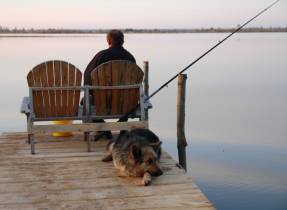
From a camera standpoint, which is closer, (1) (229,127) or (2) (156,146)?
(2) (156,146)

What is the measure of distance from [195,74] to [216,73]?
1087 mm

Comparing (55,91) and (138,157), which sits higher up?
(55,91)

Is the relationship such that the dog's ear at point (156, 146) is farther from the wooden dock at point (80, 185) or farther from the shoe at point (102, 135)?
the shoe at point (102, 135)

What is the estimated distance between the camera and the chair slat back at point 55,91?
6.18 metres

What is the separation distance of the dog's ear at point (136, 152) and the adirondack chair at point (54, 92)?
A: 4.96ft

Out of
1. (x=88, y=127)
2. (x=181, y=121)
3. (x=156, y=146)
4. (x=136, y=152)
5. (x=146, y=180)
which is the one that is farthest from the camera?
(x=181, y=121)

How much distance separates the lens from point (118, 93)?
20.6ft

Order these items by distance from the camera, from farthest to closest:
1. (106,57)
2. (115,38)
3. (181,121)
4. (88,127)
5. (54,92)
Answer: (181,121) < (115,38) < (106,57) < (54,92) < (88,127)

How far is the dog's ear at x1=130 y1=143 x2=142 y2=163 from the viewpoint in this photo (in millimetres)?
4867

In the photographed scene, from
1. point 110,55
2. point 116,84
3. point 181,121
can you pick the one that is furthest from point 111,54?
point 181,121

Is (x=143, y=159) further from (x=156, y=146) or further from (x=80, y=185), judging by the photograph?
(x=80, y=185)

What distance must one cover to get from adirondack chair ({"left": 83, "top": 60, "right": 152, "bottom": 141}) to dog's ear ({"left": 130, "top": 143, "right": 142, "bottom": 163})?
3.94 feet

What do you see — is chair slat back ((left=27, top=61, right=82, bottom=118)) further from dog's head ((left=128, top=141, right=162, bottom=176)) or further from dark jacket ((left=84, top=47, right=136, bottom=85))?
dog's head ((left=128, top=141, right=162, bottom=176))

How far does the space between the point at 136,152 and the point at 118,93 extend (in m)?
1.57
